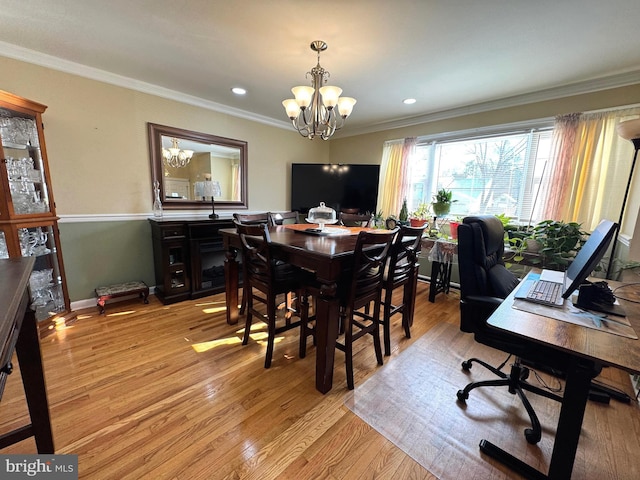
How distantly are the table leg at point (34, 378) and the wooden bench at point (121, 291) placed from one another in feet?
5.70

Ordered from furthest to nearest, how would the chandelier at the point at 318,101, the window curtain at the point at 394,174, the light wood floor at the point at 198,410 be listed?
the window curtain at the point at 394,174 → the chandelier at the point at 318,101 → the light wood floor at the point at 198,410

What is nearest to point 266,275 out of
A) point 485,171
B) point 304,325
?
point 304,325

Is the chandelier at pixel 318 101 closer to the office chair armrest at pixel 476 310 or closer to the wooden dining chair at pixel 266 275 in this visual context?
the wooden dining chair at pixel 266 275

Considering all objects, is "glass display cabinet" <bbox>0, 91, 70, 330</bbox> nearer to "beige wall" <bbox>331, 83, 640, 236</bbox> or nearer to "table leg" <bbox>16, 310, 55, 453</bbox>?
"table leg" <bbox>16, 310, 55, 453</bbox>

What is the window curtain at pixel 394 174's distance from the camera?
3.84m

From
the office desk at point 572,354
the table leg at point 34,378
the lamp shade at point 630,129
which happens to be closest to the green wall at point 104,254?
the table leg at point 34,378

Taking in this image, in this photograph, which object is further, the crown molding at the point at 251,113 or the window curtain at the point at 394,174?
the window curtain at the point at 394,174

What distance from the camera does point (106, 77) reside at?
103 inches

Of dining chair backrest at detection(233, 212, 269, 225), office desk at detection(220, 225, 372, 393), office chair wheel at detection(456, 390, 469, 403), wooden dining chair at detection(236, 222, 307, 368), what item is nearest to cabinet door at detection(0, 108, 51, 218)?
dining chair backrest at detection(233, 212, 269, 225)

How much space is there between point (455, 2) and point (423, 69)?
0.85 m

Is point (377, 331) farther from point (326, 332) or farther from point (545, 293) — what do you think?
point (545, 293)

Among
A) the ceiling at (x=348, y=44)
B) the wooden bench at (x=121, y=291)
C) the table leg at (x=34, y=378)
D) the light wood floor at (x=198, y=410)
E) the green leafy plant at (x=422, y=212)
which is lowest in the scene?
the light wood floor at (x=198, y=410)

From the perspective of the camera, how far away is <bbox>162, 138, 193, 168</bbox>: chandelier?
10.2 feet

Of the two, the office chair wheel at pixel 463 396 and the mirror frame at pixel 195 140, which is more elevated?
the mirror frame at pixel 195 140
